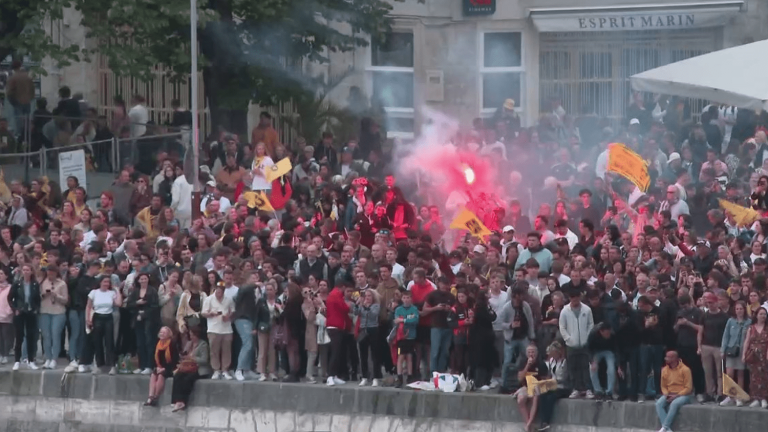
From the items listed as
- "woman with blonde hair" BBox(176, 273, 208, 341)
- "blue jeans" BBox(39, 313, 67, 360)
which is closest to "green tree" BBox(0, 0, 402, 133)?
"blue jeans" BBox(39, 313, 67, 360)

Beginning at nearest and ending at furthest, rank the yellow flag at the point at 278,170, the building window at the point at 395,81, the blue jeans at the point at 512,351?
1. the blue jeans at the point at 512,351
2. the yellow flag at the point at 278,170
3. the building window at the point at 395,81

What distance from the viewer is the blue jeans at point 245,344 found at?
2803 centimetres

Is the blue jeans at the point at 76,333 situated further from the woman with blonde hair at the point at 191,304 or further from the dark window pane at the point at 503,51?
the dark window pane at the point at 503,51

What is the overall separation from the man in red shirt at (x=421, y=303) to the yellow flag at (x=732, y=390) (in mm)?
3958

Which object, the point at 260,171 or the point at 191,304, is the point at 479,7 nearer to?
the point at 260,171

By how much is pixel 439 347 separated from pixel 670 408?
3280 millimetres

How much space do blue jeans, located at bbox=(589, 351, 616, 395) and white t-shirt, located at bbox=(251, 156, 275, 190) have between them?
8.11 metres

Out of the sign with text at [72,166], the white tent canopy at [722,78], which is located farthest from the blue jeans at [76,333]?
the white tent canopy at [722,78]

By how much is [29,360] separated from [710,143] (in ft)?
40.2

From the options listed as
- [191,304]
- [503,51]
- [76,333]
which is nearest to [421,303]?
[191,304]

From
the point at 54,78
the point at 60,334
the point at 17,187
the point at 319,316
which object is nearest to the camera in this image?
the point at 319,316

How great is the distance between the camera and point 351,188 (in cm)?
3150

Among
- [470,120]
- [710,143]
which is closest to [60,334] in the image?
[710,143]

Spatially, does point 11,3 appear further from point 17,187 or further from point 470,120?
point 470,120
